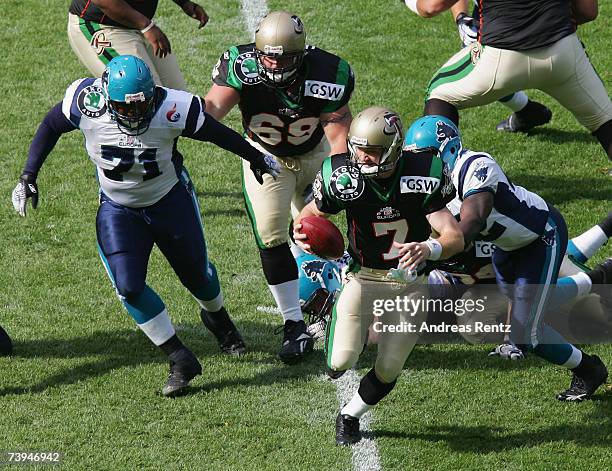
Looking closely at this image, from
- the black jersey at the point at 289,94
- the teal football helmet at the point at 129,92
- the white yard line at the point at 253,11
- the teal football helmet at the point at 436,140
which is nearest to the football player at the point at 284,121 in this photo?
the black jersey at the point at 289,94

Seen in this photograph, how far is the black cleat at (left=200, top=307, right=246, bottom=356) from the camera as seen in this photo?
21.0 ft

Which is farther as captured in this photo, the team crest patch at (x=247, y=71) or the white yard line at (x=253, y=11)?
the white yard line at (x=253, y=11)

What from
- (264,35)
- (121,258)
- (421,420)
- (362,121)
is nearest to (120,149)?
(121,258)

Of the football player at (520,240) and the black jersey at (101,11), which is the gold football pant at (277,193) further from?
the black jersey at (101,11)

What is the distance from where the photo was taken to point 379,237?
5391 mm

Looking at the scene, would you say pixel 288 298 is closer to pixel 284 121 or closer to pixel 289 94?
pixel 284 121

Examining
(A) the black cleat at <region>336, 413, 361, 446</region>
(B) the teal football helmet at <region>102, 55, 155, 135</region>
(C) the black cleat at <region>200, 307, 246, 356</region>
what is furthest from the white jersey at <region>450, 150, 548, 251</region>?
(B) the teal football helmet at <region>102, 55, 155, 135</region>

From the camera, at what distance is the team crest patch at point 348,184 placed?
521 cm

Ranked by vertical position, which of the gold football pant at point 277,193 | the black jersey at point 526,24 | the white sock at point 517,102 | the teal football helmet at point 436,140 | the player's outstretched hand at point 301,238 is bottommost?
the white sock at point 517,102

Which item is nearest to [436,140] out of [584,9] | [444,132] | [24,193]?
[444,132]

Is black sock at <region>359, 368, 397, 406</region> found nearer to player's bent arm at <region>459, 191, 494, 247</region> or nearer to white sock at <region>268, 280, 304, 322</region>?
player's bent arm at <region>459, 191, 494, 247</region>

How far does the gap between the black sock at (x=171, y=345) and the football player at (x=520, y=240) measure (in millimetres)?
1603

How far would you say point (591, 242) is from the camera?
268 inches

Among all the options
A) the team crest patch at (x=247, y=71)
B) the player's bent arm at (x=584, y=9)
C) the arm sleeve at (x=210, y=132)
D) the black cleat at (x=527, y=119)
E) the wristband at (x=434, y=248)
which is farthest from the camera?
the black cleat at (x=527, y=119)
